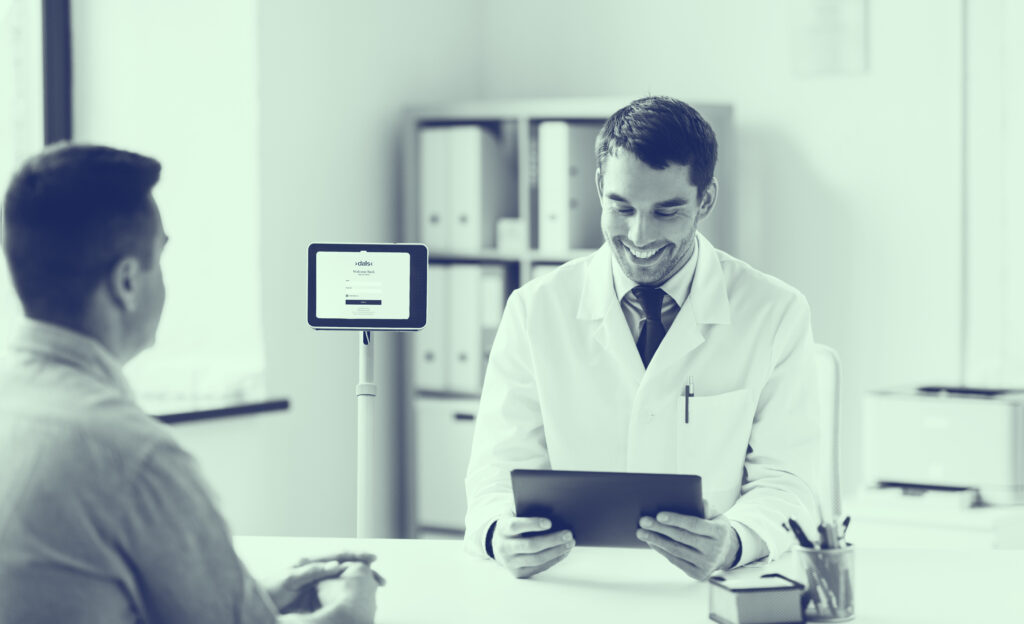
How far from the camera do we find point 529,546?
1.62 meters

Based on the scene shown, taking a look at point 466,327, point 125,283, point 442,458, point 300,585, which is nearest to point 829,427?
point 300,585

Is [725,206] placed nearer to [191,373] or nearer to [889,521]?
[889,521]

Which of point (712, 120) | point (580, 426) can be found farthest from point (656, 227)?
point (712, 120)

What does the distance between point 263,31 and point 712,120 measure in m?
1.32

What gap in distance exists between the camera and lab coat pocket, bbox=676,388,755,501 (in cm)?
198

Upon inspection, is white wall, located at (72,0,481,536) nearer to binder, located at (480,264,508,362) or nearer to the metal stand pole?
binder, located at (480,264,508,362)

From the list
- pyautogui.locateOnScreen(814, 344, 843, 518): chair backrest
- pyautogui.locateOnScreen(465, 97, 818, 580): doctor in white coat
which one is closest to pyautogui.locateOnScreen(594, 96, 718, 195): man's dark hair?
pyautogui.locateOnScreen(465, 97, 818, 580): doctor in white coat

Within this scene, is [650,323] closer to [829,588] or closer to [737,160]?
[829,588]

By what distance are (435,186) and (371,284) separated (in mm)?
2141

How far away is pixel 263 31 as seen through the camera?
344 cm

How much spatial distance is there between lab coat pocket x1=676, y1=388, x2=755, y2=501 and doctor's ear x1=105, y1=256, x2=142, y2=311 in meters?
1.05

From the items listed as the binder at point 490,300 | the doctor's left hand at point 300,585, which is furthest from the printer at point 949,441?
the doctor's left hand at point 300,585

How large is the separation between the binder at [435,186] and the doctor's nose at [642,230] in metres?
1.95

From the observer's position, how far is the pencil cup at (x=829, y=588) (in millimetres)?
1461
